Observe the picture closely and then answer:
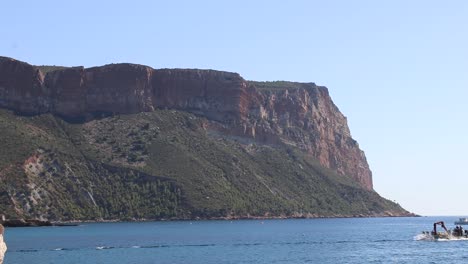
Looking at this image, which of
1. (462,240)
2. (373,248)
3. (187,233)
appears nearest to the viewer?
(373,248)

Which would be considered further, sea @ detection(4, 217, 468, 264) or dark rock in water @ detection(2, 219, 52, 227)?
dark rock in water @ detection(2, 219, 52, 227)

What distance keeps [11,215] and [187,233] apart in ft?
167

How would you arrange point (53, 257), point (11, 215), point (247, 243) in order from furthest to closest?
point (11, 215) < point (247, 243) < point (53, 257)

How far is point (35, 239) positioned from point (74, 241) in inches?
348

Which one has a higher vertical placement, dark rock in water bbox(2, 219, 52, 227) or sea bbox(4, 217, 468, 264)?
dark rock in water bbox(2, 219, 52, 227)

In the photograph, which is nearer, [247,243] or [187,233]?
[247,243]

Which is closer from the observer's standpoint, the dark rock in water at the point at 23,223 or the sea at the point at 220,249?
the sea at the point at 220,249

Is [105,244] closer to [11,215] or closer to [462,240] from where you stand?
[462,240]

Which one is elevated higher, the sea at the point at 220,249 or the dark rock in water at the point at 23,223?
the dark rock in water at the point at 23,223

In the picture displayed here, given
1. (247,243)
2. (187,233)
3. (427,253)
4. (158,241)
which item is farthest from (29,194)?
(427,253)

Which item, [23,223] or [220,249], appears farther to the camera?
[23,223]

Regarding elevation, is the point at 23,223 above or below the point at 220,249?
above

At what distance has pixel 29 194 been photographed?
190 metres

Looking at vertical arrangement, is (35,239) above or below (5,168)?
below
